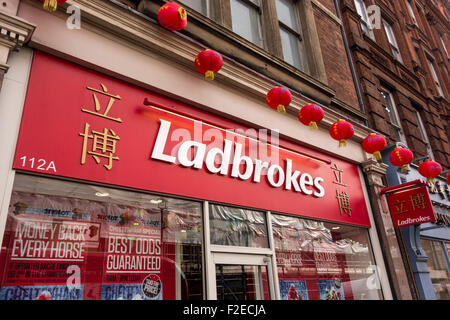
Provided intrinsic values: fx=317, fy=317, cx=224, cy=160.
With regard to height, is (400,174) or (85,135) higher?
(400,174)

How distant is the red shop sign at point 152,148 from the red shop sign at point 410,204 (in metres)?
1.68

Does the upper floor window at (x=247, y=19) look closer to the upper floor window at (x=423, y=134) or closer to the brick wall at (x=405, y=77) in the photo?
the brick wall at (x=405, y=77)

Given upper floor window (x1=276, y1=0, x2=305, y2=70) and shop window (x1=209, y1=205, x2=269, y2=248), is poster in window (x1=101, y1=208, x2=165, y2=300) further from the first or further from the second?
upper floor window (x1=276, y1=0, x2=305, y2=70)

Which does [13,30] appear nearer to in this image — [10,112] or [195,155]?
[10,112]

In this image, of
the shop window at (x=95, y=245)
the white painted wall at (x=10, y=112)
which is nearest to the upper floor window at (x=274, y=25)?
the white painted wall at (x=10, y=112)

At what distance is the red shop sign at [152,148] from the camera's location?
3.30m

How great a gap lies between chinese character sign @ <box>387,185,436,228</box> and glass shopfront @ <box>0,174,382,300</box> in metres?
2.11

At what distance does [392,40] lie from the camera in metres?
12.7

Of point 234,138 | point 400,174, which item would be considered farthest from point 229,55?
point 400,174

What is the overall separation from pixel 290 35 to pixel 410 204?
4.66 m

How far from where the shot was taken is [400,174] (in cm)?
797
